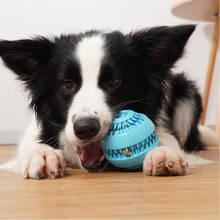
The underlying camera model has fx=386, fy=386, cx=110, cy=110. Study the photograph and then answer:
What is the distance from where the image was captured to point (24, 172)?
1979 millimetres

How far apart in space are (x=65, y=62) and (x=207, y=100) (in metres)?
3.00

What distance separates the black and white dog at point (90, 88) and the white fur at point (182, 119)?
39cm

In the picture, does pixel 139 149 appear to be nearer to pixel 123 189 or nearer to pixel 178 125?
pixel 123 189

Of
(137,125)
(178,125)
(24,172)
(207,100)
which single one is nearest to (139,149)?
(137,125)

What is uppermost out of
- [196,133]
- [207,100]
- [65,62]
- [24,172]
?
[65,62]

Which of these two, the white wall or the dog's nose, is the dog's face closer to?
the dog's nose

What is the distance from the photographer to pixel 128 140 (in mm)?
1854

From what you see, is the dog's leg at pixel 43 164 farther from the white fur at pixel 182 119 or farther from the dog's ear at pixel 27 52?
the white fur at pixel 182 119

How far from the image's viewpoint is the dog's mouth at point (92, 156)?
2012 mm

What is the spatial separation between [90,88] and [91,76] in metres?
0.07

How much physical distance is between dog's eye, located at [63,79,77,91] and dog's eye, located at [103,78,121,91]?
0.56 feet

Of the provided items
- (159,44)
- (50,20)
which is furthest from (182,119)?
(50,20)

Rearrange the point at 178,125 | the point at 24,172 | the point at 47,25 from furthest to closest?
the point at 47,25
the point at 178,125
the point at 24,172

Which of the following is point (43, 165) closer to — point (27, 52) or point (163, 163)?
point (163, 163)
